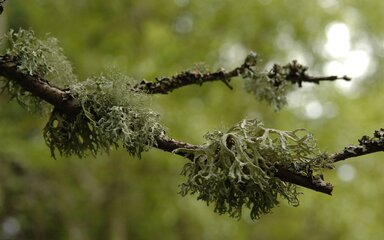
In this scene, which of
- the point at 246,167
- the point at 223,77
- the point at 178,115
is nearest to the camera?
the point at 246,167

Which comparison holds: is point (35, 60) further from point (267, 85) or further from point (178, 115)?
point (178, 115)

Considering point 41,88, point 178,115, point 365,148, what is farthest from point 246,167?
point 178,115

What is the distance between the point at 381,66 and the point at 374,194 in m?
1.09

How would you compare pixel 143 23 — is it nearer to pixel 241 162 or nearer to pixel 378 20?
pixel 378 20

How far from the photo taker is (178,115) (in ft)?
6.96

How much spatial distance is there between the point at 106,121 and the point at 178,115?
1631 mm

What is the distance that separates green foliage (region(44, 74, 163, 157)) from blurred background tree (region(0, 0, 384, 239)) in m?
1.39

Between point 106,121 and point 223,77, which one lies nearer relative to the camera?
point 106,121

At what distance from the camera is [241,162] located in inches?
17.5

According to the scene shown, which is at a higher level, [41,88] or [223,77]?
[223,77]

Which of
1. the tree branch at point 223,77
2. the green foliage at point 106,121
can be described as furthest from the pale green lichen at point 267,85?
the green foliage at point 106,121

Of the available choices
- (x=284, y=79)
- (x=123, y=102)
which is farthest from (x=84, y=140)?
(x=284, y=79)

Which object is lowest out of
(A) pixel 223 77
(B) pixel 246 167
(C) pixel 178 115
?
(B) pixel 246 167

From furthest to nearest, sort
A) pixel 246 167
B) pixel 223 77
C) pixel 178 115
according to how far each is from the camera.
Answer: pixel 178 115 < pixel 223 77 < pixel 246 167
